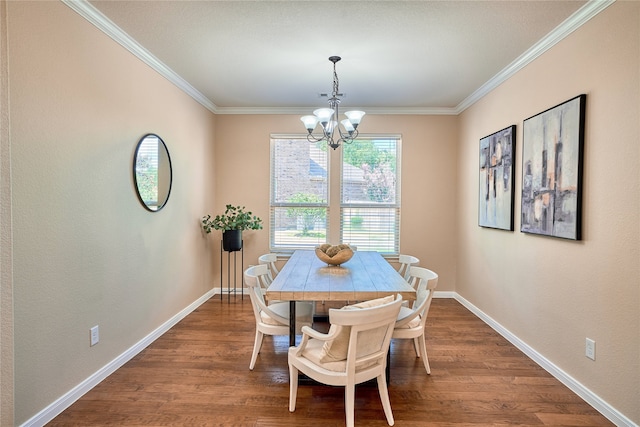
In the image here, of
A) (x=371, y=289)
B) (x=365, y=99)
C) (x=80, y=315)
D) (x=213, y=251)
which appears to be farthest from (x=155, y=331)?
(x=365, y=99)

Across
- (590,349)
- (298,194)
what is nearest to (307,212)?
(298,194)

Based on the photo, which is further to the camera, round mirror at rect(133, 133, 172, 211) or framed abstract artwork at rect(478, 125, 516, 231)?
framed abstract artwork at rect(478, 125, 516, 231)

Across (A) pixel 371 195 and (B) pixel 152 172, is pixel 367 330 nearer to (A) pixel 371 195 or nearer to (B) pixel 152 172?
(B) pixel 152 172

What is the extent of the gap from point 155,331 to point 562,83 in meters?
4.15

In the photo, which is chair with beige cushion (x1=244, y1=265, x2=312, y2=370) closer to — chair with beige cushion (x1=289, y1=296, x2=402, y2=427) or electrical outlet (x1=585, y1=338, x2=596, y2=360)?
chair with beige cushion (x1=289, y1=296, x2=402, y2=427)

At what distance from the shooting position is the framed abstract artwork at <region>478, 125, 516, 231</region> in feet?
10.8

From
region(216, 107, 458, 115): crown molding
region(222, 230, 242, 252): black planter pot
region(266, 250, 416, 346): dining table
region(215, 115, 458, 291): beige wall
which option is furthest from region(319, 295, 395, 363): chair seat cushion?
region(216, 107, 458, 115): crown molding

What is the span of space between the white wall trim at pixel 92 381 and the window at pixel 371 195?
2610 mm

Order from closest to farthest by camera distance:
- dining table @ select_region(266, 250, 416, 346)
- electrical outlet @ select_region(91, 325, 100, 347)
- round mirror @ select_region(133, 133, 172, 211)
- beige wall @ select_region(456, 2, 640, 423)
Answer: beige wall @ select_region(456, 2, 640, 423) → dining table @ select_region(266, 250, 416, 346) → electrical outlet @ select_region(91, 325, 100, 347) → round mirror @ select_region(133, 133, 172, 211)

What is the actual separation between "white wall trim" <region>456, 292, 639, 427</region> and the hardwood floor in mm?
48

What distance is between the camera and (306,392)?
2344mm

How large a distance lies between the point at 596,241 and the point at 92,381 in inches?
143

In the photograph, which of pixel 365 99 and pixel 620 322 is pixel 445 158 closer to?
pixel 365 99

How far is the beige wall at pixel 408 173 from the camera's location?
4.75 m
